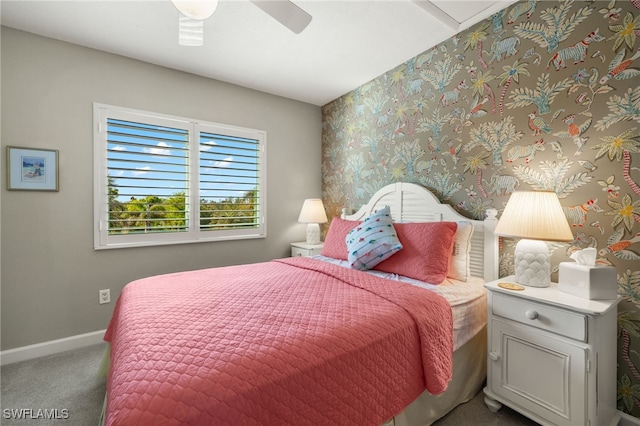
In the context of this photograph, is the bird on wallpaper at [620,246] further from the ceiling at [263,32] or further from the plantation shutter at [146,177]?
the plantation shutter at [146,177]

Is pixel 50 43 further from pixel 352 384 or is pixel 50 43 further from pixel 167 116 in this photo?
pixel 352 384

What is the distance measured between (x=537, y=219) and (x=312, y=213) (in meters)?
2.17

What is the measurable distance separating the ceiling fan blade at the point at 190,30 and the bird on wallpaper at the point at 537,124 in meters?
2.04

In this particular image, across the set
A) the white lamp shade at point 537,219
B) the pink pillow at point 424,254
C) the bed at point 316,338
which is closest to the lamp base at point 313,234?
the bed at point 316,338

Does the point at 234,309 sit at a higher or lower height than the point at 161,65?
lower

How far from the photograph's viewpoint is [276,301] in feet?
4.89

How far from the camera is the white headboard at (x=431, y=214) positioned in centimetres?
201

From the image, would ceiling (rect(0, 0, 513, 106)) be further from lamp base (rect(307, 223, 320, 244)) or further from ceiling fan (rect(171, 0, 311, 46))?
lamp base (rect(307, 223, 320, 244))

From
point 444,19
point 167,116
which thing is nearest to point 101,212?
point 167,116

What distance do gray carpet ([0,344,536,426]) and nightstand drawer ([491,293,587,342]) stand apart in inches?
22.7

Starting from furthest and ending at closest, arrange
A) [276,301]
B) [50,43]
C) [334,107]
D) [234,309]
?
1. [334,107]
2. [50,43]
3. [276,301]
4. [234,309]

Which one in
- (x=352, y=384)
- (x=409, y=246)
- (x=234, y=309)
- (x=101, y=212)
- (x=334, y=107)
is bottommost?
(x=352, y=384)

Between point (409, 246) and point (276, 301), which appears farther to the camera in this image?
point (409, 246)

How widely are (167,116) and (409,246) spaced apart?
2456mm
